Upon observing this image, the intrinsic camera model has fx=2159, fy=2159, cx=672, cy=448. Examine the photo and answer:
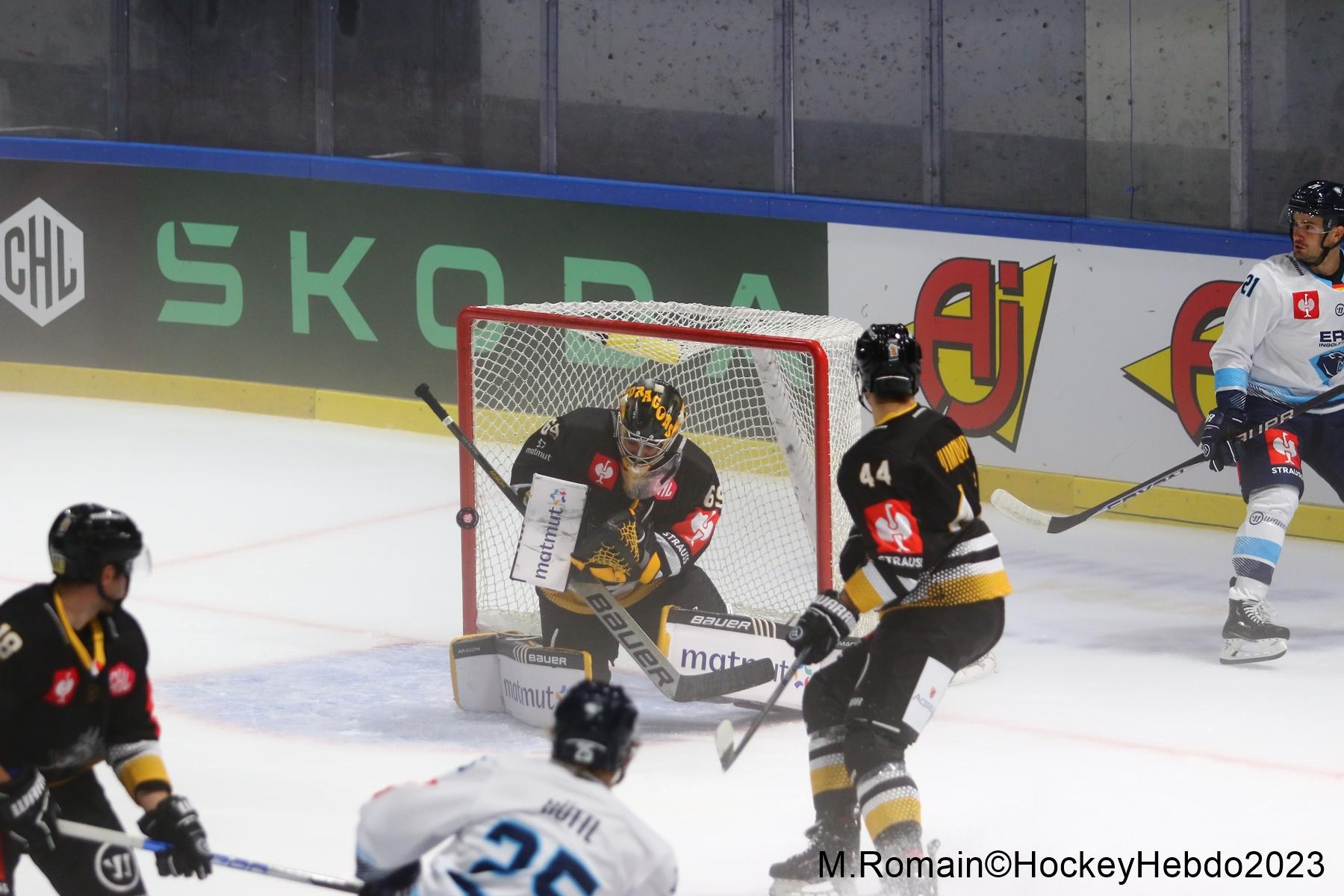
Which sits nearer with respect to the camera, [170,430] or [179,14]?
[170,430]

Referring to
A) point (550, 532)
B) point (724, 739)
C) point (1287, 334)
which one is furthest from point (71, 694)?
point (1287, 334)

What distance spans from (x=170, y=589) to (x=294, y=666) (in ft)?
3.56

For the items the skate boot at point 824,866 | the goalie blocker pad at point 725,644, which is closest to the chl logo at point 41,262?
the goalie blocker pad at point 725,644

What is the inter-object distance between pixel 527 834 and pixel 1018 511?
381cm

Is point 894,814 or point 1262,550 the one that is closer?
point 894,814

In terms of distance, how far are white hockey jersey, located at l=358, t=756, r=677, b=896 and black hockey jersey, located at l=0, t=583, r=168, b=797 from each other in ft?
2.42

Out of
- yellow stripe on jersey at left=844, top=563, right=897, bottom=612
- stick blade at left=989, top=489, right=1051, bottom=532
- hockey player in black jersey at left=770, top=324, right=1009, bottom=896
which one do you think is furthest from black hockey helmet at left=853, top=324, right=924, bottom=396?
stick blade at left=989, top=489, right=1051, bottom=532

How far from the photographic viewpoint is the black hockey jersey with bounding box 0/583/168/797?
3350 millimetres

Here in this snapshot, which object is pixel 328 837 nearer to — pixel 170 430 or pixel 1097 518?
pixel 1097 518

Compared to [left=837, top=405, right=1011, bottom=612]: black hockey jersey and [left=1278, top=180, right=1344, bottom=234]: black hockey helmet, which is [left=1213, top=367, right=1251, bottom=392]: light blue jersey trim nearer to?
[left=1278, top=180, right=1344, bottom=234]: black hockey helmet

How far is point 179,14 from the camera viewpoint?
10875 millimetres

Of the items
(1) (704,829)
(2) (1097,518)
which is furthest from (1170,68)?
(1) (704,829)

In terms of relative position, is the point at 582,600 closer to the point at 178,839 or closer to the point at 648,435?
the point at 648,435

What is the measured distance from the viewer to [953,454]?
427 cm
